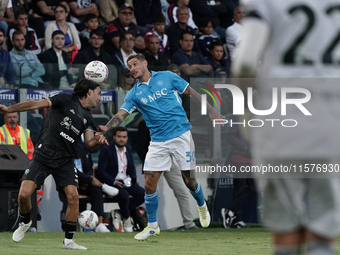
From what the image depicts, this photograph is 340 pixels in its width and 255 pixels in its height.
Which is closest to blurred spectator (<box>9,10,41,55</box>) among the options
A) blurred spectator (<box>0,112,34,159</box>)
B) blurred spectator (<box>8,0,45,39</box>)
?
blurred spectator (<box>8,0,45,39</box>)

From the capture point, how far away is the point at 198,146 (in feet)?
44.3

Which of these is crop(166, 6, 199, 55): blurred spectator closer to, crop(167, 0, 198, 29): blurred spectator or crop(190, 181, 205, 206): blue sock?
crop(167, 0, 198, 29): blurred spectator

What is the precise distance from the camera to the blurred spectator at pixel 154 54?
1391 centimetres

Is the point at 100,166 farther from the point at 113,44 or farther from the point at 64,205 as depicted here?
the point at 113,44

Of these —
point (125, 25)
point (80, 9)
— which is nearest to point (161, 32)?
point (125, 25)

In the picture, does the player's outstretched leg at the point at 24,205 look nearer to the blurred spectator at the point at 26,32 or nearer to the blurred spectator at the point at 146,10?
the blurred spectator at the point at 26,32

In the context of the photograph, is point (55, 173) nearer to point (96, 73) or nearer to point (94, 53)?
point (96, 73)

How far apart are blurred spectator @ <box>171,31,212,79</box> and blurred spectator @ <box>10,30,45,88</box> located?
10.1 feet

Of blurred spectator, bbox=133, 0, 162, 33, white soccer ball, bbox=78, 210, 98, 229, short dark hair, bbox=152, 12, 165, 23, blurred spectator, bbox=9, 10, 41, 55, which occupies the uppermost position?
blurred spectator, bbox=133, 0, 162, 33

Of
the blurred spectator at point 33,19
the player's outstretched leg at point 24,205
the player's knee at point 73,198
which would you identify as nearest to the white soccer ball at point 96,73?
the player's outstretched leg at point 24,205

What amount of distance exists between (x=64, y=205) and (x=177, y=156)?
318 cm

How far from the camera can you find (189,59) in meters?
14.4

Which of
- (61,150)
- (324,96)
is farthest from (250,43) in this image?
(61,150)

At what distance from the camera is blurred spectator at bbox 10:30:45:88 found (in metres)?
12.2
